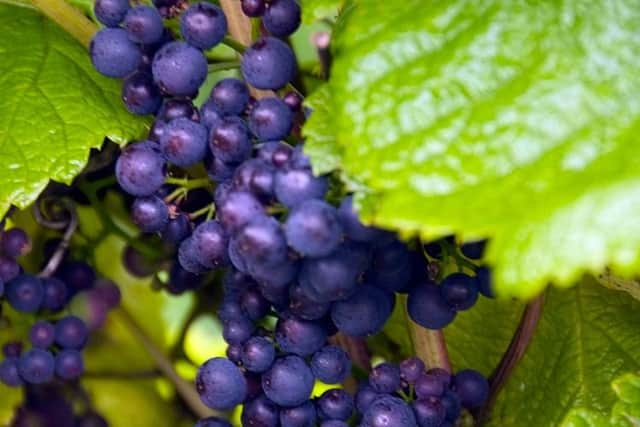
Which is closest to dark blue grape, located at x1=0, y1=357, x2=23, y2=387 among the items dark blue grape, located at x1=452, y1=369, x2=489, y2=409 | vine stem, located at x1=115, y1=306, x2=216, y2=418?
vine stem, located at x1=115, y1=306, x2=216, y2=418

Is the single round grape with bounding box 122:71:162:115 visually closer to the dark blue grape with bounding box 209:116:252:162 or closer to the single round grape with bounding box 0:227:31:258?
the dark blue grape with bounding box 209:116:252:162

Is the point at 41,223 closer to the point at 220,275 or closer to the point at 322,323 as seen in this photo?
the point at 220,275

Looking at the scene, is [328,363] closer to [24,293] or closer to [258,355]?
[258,355]

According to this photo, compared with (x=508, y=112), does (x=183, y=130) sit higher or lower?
lower

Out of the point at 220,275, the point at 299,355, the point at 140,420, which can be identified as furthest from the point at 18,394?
the point at 299,355

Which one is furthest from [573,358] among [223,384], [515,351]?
[223,384]
